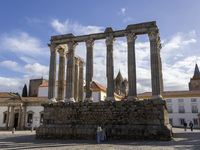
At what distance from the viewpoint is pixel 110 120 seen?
651 inches

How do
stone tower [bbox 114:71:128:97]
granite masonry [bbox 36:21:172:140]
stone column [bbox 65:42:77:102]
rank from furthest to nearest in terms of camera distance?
stone tower [bbox 114:71:128:97] < stone column [bbox 65:42:77:102] < granite masonry [bbox 36:21:172:140]

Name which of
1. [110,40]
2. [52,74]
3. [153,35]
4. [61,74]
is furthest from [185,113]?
[52,74]

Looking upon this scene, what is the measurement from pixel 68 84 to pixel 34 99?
61.2ft

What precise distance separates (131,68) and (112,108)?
3.77 meters

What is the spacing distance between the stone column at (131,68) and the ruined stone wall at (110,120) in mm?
886

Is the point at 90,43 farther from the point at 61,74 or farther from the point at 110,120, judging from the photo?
the point at 110,120

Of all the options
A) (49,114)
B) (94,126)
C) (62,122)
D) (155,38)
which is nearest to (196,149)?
(94,126)

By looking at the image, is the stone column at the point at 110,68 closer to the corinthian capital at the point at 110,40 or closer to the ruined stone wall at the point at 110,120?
the corinthian capital at the point at 110,40

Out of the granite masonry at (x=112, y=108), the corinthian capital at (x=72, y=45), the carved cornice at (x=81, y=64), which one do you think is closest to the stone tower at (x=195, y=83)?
the carved cornice at (x=81, y=64)

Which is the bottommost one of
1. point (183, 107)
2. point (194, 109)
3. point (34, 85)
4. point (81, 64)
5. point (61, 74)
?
point (194, 109)

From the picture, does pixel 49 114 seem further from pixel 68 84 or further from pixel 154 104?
pixel 154 104

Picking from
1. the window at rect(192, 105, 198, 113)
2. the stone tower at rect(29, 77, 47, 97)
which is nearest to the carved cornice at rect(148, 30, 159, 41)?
the window at rect(192, 105, 198, 113)

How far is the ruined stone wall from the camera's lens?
15.3 metres

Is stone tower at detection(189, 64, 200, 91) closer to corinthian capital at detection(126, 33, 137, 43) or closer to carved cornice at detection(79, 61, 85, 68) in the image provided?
carved cornice at detection(79, 61, 85, 68)
